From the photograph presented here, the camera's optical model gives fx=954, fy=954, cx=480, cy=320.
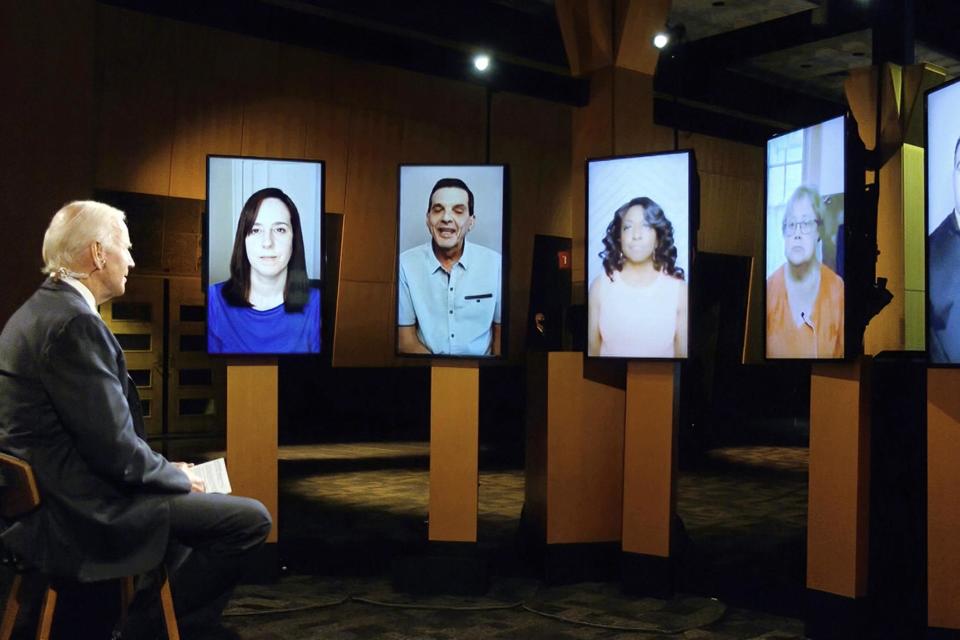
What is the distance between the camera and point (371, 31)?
15.8 ft

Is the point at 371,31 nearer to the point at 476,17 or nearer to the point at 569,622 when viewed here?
the point at 569,622

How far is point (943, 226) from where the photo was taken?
314cm

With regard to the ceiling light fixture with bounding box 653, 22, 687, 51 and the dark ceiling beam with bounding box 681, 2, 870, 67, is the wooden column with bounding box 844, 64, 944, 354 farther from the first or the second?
the ceiling light fixture with bounding box 653, 22, 687, 51

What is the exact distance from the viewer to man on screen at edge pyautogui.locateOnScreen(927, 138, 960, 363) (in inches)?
121

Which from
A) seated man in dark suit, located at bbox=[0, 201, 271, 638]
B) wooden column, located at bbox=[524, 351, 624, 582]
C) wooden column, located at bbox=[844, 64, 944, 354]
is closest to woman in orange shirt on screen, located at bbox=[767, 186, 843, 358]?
wooden column, located at bbox=[524, 351, 624, 582]

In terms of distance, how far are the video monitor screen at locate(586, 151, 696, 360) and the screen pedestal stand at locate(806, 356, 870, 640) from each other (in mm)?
794

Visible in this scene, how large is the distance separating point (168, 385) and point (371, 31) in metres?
7.35

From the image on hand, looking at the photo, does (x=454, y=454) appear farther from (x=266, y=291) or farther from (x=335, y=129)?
(x=335, y=129)

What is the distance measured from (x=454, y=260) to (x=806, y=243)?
1600 millimetres

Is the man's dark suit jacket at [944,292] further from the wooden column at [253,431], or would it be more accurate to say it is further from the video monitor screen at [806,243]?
the wooden column at [253,431]

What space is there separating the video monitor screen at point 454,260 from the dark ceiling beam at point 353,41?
59 centimetres

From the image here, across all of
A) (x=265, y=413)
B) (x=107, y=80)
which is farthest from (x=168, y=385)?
(x=265, y=413)

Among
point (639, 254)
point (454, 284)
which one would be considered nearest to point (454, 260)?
point (454, 284)

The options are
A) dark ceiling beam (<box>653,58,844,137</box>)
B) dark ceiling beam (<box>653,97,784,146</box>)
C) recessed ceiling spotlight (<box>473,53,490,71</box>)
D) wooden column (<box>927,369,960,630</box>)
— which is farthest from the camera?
dark ceiling beam (<box>653,58,844,137</box>)
